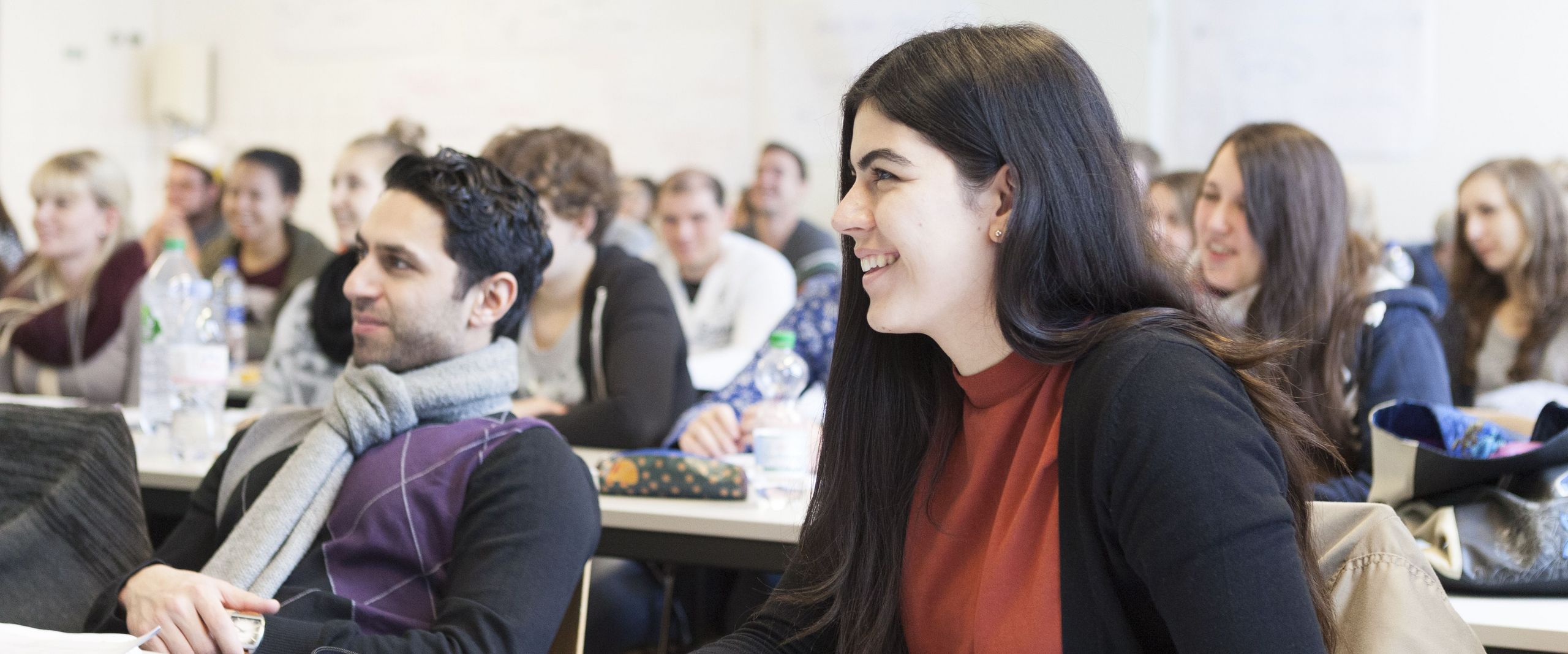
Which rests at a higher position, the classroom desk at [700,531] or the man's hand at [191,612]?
the man's hand at [191,612]

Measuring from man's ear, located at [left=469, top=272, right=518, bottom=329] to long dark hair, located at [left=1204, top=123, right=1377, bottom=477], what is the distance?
1350 millimetres

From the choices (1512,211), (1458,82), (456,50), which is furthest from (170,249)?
(1458,82)

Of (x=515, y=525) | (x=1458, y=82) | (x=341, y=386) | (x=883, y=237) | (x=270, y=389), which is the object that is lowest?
(x=270, y=389)

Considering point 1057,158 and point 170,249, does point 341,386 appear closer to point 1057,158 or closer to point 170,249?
point 1057,158

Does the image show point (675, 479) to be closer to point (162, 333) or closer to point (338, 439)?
point (338, 439)

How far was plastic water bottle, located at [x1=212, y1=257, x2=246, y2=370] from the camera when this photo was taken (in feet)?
13.8

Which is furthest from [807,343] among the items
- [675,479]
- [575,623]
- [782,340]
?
[575,623]

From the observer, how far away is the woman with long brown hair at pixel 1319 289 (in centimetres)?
223

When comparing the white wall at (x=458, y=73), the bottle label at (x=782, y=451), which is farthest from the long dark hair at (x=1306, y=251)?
the white wall at (x=458, y=73)

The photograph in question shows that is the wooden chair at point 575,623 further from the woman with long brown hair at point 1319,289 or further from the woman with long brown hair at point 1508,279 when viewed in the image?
the woman with long brown hair at point 1508,279

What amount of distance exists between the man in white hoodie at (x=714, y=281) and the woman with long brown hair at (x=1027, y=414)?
7.44 feet

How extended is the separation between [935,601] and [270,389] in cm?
223

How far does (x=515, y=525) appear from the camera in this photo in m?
1.48

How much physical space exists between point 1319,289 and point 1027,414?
135cm
